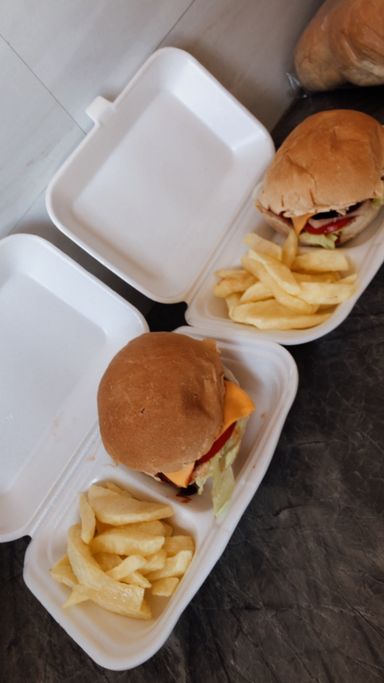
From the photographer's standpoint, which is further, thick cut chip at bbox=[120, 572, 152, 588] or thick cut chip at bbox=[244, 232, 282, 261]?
thick cut chip at bbox=[244, 232, 282, 261]

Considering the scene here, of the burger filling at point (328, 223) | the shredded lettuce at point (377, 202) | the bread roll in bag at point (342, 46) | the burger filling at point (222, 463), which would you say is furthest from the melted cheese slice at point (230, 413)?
the bread roll in bag at point (342, 46)

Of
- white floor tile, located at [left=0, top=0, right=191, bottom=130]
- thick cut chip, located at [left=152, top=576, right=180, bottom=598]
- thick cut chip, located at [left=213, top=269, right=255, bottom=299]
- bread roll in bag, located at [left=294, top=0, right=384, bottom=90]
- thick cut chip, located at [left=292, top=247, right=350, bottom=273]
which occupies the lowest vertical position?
thick cut chip, located at [left=152, top=576, right=180, bottom=598]

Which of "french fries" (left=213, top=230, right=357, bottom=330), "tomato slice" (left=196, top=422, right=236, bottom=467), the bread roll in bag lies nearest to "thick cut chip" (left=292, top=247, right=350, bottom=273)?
"french fries" (left=213, top=230, right=357, bottom=330)

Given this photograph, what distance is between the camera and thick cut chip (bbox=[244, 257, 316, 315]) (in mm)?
1562

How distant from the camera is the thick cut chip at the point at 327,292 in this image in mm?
1504

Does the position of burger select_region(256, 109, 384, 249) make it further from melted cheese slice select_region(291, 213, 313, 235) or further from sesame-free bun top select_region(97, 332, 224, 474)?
sesame-free bun top select_region(97, 332, 224, 474)

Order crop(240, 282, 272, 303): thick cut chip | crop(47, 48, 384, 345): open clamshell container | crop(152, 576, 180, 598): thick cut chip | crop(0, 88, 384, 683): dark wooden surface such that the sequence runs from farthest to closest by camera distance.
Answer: crop(47, 48, 384, 345): open clamshell container → crop(240, 282, 272, 303): thick cut chip → crop(152, 576, 180, 598): thick cut chip → crop(0, 88, 384, 683): dark wooden surface

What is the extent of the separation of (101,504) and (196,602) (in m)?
0.36

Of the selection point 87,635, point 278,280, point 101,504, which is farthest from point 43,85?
point 87,635

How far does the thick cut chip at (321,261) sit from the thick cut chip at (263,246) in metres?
0.06

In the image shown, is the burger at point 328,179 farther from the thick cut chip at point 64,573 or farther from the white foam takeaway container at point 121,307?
the thick cut chip at point 64,573

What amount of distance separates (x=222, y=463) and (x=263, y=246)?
0.65 meters

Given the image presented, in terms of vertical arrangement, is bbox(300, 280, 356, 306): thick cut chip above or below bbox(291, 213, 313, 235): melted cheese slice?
below

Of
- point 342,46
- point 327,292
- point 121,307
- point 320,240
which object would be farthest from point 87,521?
point 342,46
